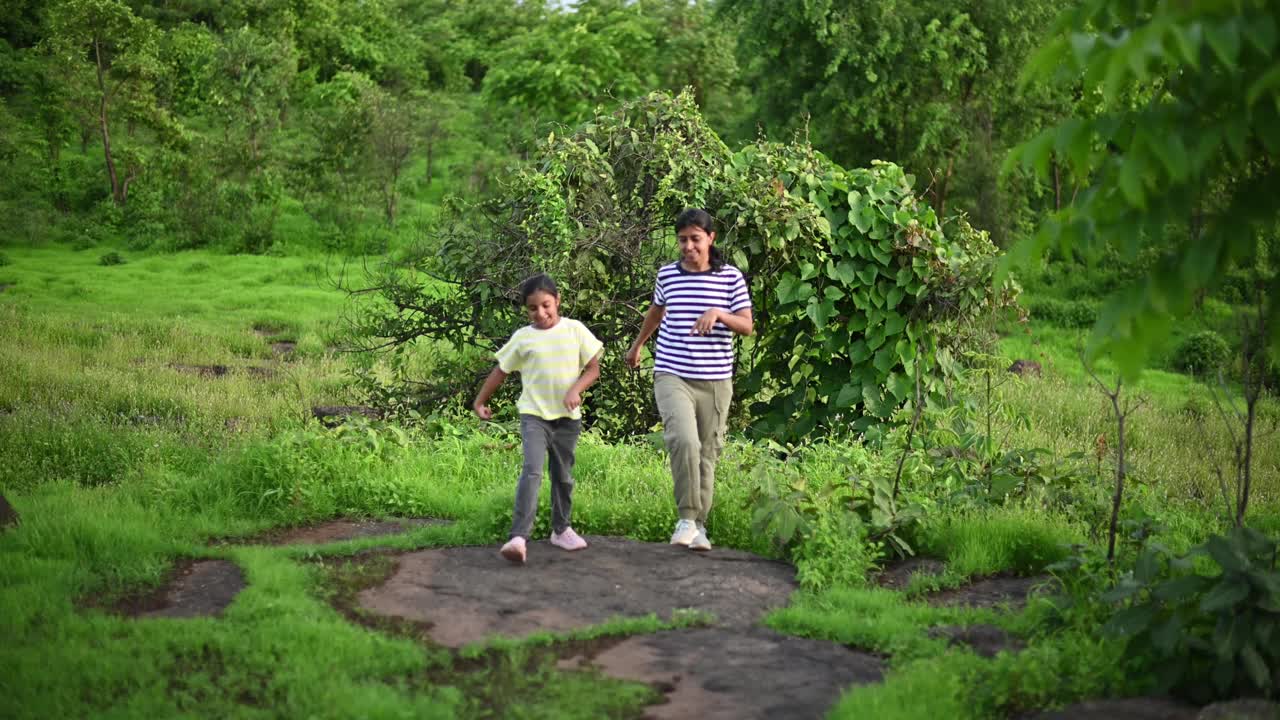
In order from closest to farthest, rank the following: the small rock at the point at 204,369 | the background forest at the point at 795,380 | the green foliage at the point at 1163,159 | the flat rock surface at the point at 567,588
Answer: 1. the green foliage at the point at 1163,159
2. the background forest at the point at 795,380
3. the flat rock surface at the point at 567,588
4. the small rock at the point at 204,369

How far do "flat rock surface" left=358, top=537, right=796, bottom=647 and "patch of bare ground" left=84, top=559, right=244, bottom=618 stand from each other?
0.73 m

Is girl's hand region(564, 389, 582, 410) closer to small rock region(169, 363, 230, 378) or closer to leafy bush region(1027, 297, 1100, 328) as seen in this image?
small rock region(169, 363, 230, 378)

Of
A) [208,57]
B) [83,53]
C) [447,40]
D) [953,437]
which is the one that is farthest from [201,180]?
[953,437]

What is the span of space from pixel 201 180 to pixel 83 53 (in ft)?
14.5

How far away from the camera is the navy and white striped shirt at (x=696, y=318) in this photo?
698cm

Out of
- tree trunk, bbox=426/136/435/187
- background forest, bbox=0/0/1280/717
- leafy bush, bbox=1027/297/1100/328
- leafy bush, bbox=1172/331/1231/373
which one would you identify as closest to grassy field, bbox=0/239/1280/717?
background forest, bbox=0/0/1280/717

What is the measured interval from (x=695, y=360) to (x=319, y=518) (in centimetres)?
280

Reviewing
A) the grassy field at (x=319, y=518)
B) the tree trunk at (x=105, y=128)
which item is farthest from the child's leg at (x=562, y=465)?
the tree trunk at (x=105, y=128)

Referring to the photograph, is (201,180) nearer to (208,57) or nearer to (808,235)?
(208,57)

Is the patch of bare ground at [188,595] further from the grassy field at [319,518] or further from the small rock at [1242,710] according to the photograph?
the small rock at [1242,710]

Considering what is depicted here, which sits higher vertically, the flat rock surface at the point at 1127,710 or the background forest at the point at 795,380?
the background forest at the point at 795,380

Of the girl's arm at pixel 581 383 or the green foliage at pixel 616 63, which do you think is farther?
the green foliage at pixel 616 63

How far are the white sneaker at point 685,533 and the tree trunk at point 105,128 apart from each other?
72.6ft

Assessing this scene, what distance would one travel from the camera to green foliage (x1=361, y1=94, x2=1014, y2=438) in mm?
9812
